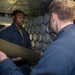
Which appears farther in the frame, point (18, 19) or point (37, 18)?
point (37, 18)

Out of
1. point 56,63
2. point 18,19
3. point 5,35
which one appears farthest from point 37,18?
point 56,63

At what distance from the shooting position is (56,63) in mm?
1014

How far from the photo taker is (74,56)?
1067 millimetres

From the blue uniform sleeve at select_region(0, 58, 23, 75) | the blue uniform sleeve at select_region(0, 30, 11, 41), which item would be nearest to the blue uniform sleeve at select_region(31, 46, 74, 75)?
the blue uniform sleeve at select_region(0, 58, 23, 75)

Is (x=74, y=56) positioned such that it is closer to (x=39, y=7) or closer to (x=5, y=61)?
(x=5, y=61)

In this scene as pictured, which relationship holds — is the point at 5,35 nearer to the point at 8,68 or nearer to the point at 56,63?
the point at 8,68

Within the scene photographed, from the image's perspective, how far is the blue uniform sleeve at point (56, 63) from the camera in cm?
101

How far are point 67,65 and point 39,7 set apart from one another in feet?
Result: 9.36

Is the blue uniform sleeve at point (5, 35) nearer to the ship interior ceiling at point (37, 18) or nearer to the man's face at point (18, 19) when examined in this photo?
the man's face at point (18, 19)

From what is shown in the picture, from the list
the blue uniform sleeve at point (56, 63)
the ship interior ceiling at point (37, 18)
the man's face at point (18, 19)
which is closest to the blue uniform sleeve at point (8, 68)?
the blue uniform sleeve at point (56, 63)

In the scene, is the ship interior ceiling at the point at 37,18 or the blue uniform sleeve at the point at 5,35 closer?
the blue uniform sleeve at the point at 5,35

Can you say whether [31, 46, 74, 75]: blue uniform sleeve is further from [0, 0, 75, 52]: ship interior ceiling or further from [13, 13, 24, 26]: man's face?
[0, 0, 75, 52]: ship interior ceiling

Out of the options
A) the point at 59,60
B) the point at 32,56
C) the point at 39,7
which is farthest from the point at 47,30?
the point at 59,60

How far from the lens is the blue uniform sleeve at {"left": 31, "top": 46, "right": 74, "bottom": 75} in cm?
101
